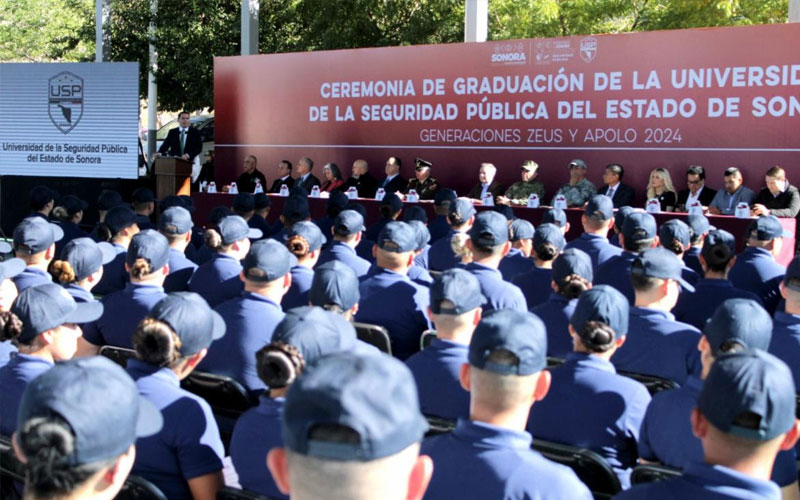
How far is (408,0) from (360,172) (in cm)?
577

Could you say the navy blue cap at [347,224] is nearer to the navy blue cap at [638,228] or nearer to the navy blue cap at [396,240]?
the navy blue cap at [396,240]

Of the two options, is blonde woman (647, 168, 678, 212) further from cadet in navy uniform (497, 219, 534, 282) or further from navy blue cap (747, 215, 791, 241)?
navy blue cap (747, 215, 791, 241)

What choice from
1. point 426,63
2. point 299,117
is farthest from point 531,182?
point 299,117

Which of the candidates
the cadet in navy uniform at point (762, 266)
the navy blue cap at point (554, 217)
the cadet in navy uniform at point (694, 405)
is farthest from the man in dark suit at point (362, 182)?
the cadet in navy uniform at point (694, 405)

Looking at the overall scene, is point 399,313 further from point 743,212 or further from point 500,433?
point 743,212

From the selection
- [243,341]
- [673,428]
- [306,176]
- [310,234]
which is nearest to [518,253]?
[310,234]

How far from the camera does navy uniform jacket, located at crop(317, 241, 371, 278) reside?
6500 mm

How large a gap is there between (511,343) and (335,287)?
1928mm

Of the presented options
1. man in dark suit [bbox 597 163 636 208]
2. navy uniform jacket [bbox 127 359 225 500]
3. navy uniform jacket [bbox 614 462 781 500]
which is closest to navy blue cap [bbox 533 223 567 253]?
navy uniform jacket [bbox 127 359 225 500]

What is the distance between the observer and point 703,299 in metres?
5.37

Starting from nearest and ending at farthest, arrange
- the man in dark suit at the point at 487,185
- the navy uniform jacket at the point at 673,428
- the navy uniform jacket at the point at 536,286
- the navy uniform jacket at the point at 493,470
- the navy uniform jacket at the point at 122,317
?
the navy uniform jacket at the point at 493,470 < the navy uniform jacket at the point at 673,428 < the navy uniform jacket at the point at 122,317 < the navy uniform jacket at the point at 536,286 < the man in dark suit at the point at 487,185

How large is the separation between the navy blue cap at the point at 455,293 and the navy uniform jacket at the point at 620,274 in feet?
7.93

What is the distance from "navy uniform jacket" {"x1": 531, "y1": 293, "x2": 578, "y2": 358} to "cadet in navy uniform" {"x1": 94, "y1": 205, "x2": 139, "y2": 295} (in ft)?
11.0

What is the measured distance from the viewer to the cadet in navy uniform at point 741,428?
210 centimetres
